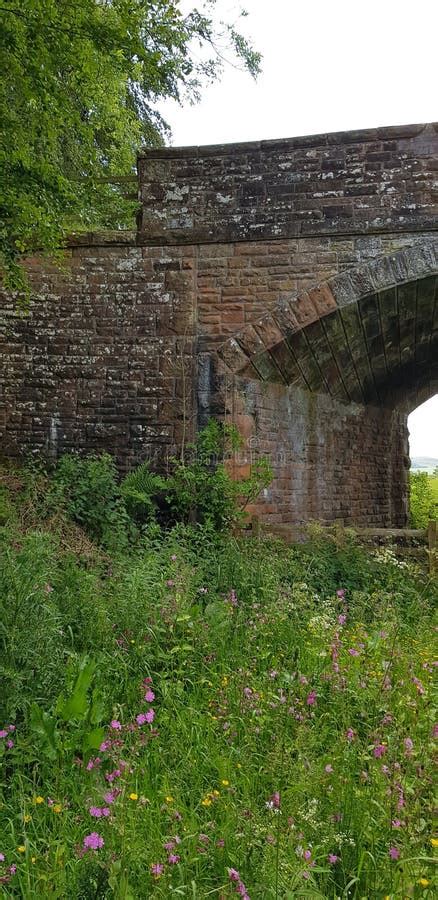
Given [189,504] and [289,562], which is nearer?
[289,562]

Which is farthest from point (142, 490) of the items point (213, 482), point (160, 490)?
point (213, 482)

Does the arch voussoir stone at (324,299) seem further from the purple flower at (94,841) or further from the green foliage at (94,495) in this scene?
the purple flower at (94,841)

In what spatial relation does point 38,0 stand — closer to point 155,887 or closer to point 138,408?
point 138,408

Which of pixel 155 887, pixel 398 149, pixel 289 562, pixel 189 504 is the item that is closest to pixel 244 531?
pixel 189 504

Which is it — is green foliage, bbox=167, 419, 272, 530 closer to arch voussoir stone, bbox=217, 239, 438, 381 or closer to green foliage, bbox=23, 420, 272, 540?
green foliage, bbox=23, 420, 272, 540

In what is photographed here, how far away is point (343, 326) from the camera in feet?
27.9

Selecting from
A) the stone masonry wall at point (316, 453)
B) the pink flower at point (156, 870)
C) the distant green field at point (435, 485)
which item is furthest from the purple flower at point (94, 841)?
the distant green field at point (435, 485)

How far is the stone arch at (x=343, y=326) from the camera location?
25.7ft

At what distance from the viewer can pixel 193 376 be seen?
823 cm

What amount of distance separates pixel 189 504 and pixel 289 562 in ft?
5.71

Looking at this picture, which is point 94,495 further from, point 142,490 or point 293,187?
point 293,187

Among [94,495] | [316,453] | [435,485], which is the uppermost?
[316,453]

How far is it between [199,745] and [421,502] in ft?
45.1

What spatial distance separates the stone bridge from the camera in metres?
7.85
